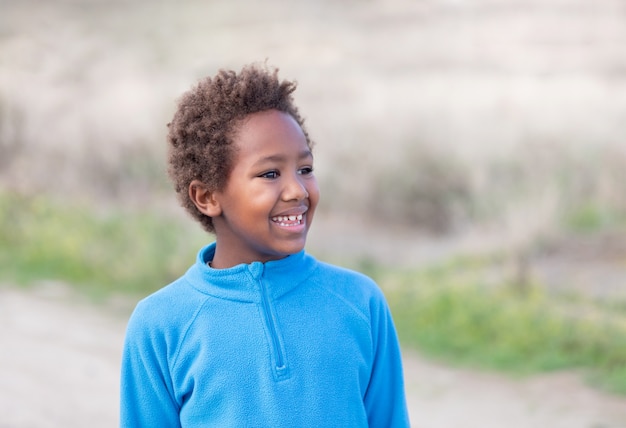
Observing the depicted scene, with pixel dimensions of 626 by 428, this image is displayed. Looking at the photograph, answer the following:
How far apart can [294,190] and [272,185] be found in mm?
48

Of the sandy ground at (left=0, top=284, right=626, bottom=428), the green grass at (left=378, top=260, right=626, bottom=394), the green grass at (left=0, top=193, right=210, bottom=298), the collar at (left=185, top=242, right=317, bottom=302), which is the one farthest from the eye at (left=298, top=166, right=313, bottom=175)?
the green grass at (left=0, top=193, right=210, bottom=298)

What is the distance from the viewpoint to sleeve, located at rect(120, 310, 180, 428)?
1782 mm

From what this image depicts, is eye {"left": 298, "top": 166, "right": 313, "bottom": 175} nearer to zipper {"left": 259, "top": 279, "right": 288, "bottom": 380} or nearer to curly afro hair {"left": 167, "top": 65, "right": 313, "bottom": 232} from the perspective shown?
curly afro hair {"left": 167, "top": 65, "right": 313, "bottom": 232}

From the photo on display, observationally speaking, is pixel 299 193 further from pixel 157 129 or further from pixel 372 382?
pixel 157 129

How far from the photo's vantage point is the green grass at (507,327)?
13.4ft

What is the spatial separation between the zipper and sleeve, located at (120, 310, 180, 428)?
0.71 feet

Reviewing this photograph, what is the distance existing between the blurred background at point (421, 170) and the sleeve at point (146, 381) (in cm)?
195

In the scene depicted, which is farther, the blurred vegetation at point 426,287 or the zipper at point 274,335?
the blurred vegetation at point 426,287

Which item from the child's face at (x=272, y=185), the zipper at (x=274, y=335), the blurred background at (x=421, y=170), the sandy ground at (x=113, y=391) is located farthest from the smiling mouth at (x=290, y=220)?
the sandy ground at (x=113, y=391)

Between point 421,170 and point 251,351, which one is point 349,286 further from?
point 421,170

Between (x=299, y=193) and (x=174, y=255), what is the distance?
3.75 m

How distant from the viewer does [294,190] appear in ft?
5.78

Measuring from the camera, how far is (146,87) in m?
7.87

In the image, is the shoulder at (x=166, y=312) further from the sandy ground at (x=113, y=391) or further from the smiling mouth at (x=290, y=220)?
the sandy ground at (x=113, y=391)
